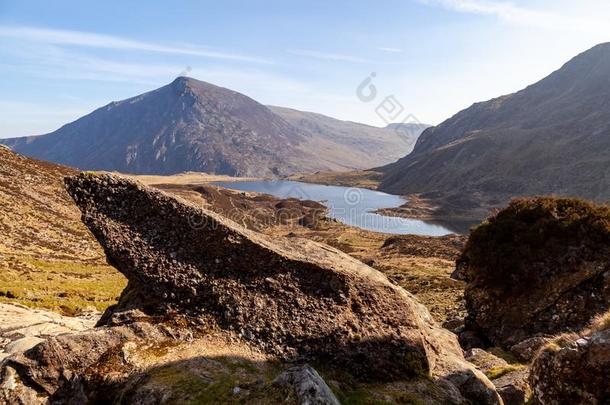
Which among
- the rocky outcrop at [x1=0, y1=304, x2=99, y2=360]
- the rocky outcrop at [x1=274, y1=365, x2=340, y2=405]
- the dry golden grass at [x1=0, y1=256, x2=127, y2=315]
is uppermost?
the rocky outcrop at [x1=274, y1=365, x2=340, y2=405]

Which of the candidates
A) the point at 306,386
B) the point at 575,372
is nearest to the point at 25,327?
the point at 306,386

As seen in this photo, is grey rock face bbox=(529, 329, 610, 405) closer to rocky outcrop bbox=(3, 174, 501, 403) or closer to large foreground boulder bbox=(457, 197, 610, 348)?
rocky outcrop bbox=(3, 174, 501, 403)

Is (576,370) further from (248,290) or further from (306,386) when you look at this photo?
(248,290)

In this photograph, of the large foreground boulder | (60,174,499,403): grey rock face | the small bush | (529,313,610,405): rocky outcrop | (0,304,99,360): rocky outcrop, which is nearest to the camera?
(529,313,610,405): rocky outcrop

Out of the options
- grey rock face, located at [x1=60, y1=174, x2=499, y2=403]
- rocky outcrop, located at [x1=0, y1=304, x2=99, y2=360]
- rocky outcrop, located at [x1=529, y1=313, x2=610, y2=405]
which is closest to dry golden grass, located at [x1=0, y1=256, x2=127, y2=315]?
rocky outcrop, located at [x1=0, y1=304, x2=99, y2=360]

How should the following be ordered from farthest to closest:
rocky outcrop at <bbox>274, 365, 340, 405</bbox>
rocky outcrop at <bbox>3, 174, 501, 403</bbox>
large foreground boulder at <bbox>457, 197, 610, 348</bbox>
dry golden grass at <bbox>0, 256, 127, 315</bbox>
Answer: dry golden grass at <bbox>0, 256, 127, 315</bbox> < large foreground boulder at <bbox>457, 197, 610, 348</bbox> < rocky outcrop at <bbox>3, 174, 501, 403</bbox> < rocky outcrop at <bbox>274, 365, 340, 405</bbox>

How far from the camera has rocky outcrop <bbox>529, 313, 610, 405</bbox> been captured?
9.67 meters

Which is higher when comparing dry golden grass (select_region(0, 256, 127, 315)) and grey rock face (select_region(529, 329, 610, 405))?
grey rock face (select_region(529, 329, 610, 405))

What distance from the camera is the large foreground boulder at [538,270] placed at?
24.0 m

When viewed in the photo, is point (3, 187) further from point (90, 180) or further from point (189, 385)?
point (189, 385)

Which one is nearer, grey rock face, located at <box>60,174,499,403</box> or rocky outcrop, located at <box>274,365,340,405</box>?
rocky outcrop, located at <box>274,365,340,405</box>

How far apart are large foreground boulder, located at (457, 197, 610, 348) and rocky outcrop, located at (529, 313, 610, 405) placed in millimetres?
14507

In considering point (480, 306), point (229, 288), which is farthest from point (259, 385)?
point (480, 306)

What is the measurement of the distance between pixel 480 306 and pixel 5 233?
53.5 meters
